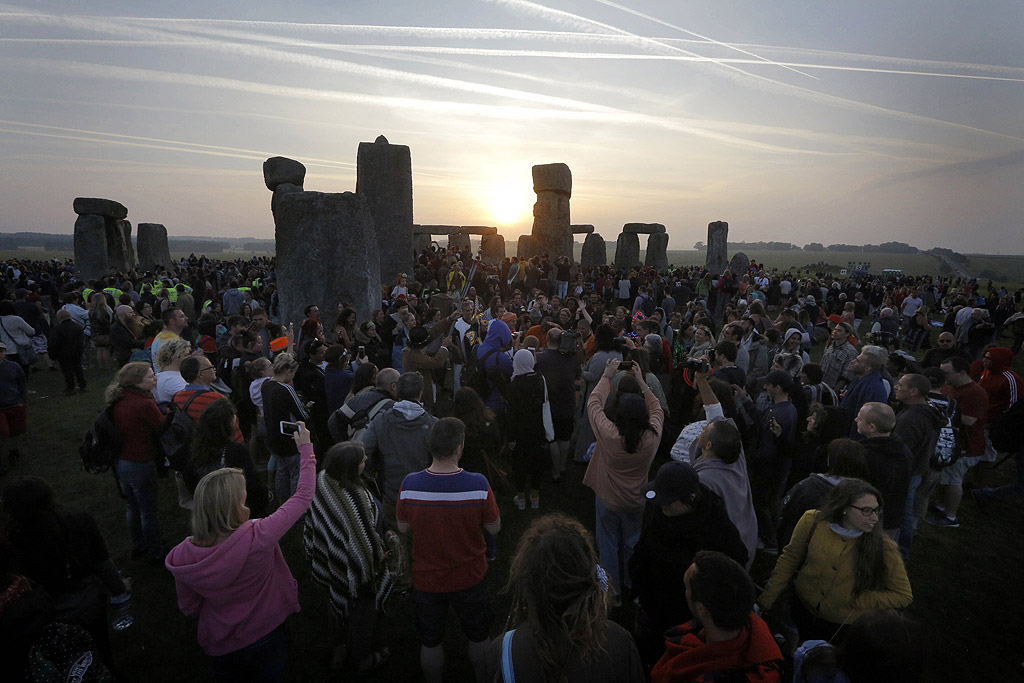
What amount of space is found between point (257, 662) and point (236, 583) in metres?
0.50

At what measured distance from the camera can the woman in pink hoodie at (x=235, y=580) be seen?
2.35 m

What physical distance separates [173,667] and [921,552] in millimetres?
6226

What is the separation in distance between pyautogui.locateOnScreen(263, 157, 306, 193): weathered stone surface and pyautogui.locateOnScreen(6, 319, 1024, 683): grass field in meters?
12.4

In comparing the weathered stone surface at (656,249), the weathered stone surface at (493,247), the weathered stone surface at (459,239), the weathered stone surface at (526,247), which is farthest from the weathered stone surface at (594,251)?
the weathered stone surface at (459,239)

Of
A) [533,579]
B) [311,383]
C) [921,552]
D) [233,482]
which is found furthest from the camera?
[311,383]

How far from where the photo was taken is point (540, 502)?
546cm

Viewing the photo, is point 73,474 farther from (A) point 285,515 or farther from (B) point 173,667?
Answer: (A) point 285,515

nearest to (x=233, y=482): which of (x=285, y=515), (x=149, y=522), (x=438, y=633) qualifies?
(x=285, y=515)

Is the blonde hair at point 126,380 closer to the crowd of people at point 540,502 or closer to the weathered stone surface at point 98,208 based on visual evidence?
the crowd of people at point 540,502

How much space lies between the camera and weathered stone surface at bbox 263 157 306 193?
16547mm

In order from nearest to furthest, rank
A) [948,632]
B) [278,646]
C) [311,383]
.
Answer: [278,646] → [948,632] → [311,383]

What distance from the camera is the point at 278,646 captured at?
8.79 ft

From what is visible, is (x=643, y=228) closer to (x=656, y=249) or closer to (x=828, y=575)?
(x=656, y=249)

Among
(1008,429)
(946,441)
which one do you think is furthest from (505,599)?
(1008,429)
